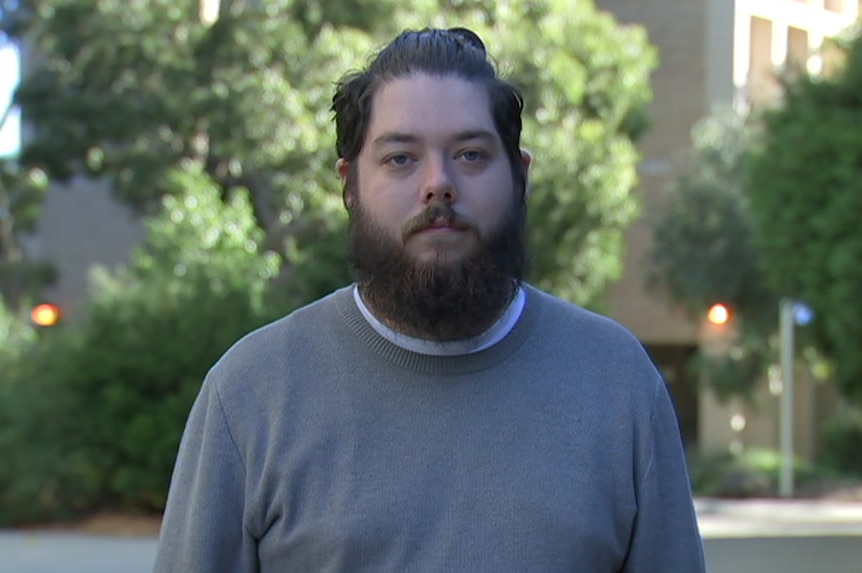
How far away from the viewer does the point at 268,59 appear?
24.9m

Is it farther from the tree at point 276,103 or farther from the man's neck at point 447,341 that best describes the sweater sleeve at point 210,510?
the tree at point 276,103

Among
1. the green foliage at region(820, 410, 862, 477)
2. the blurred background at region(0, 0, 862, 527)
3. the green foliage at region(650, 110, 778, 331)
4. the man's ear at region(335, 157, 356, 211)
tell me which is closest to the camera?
the man's ear at region(335, 157, 356, 211)

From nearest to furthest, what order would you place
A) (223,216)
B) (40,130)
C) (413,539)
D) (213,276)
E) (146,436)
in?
1. (413,539)
2. (146,436)
3. (213,276)
4. (223,216)
5. (40,130)

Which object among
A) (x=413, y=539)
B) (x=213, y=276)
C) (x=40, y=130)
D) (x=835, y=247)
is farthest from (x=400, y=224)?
(x=40, y=130)

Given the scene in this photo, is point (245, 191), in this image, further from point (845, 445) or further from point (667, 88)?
point (667, 88)

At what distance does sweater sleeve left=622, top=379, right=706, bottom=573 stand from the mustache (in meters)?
0.47

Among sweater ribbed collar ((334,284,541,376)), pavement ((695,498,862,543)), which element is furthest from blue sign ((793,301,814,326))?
sweater ribbed collar ((334,284,541,376))

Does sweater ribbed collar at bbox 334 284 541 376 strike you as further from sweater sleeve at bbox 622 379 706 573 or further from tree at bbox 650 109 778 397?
tree at bbox 650 109 778 397

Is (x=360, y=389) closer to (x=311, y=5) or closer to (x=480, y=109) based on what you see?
(x=480, y=109)

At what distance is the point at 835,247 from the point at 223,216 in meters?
9.30

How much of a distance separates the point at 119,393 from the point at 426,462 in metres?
16.3

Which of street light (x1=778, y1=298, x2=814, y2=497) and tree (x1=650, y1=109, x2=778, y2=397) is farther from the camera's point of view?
tree (x1=650, y1=109, x2=778, y2=397)

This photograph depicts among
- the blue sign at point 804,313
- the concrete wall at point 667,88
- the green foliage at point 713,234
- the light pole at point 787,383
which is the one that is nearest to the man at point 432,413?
the blue sign at point 804,313

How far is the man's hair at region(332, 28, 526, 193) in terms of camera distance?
2.73 m
